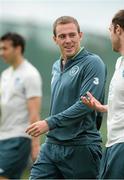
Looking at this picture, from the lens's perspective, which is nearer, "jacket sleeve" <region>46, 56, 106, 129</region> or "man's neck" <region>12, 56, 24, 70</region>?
"jacket sleeve" <region>46, 56, 106, 129</region>

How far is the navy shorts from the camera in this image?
9.86m

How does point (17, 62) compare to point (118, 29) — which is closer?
point (118, 29)

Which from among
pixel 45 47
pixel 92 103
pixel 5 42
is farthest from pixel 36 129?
pixel 45 47

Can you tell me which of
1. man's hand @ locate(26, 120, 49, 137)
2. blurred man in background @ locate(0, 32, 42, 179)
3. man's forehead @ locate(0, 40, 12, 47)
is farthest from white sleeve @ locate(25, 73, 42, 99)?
man's hand @ locate(26, 120, 49, 137)

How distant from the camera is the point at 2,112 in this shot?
10.1m

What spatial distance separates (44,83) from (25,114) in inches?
195

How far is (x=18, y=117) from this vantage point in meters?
9.95

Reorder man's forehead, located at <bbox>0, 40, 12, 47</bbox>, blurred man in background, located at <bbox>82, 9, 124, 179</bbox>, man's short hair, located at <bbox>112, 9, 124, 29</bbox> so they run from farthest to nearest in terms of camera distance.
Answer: man's forehead, located at <bbox>0, 40, 12, 47</bbox>, man's short hair, located at <bbox>112, 9, 124, 29</bbox>, blurred man in background, located at <bbox>82, 9, 124, 179</bbox>

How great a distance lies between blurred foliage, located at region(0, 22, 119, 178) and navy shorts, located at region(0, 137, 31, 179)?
14.3 ft

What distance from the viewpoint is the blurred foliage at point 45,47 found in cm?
1453

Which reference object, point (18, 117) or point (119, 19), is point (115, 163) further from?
point (18, 117)

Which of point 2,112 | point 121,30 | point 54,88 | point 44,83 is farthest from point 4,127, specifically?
point 44,83

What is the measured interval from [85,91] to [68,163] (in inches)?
26.3

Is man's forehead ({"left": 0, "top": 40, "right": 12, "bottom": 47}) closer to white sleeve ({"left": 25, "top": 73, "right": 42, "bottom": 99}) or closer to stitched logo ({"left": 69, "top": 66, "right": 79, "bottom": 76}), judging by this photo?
white sleeve ({"left": 25, "top": 73, "right": 42, "bottom": 99})
